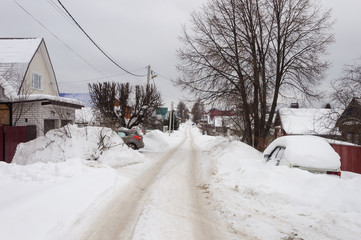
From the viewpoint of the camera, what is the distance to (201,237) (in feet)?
14.4

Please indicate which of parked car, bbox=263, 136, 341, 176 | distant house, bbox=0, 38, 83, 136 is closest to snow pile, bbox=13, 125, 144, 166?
distant house, bbox=0, 38, 83, 136

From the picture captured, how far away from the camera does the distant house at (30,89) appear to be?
13398mm

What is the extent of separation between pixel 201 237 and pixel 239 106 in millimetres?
15964

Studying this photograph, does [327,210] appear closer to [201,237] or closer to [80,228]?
[201,237]

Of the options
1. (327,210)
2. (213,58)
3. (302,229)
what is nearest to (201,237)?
(302,229)

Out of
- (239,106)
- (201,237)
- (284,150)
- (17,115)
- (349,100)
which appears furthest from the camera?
(239,106)

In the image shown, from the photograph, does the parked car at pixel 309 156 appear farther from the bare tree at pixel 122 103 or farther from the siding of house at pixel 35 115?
the bare tree at pixel 122 103

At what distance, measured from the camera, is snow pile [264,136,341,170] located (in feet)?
26.5

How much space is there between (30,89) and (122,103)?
7.63 m

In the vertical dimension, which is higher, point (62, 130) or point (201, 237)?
point (62, 130)

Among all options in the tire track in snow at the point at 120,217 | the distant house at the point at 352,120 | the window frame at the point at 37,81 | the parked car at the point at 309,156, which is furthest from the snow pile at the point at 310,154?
the window frame at the point at 37,81

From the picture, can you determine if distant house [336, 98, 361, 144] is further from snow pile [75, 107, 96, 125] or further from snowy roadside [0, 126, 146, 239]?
snow pile [75, 107, 96, 125]

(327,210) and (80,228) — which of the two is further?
(327,210)

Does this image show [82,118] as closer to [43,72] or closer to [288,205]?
[43,72]
